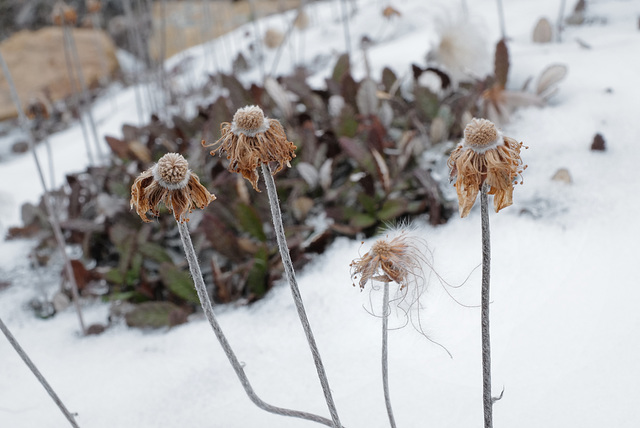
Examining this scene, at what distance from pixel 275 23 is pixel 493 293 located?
467cm

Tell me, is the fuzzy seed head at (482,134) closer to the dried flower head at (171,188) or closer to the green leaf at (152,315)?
the dried flower head at (171,188)

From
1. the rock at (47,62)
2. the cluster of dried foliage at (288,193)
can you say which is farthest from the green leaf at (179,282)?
the rock at (47,62)

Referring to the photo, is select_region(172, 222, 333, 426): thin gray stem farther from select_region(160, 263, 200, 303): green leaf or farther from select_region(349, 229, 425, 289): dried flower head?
select_region(160, 263, 200, 303): green leaf

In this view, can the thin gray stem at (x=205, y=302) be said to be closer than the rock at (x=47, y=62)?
Yes

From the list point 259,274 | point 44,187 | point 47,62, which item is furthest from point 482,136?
point 47,62

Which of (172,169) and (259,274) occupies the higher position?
(172,169)

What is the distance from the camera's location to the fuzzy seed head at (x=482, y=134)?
748mm

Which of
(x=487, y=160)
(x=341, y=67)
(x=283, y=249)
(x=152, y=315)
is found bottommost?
(x=152, y=315)

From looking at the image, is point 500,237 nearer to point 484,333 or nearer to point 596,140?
point 596,140

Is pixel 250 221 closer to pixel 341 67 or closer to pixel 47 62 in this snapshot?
pixel 341 67

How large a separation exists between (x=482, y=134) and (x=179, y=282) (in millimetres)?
1304

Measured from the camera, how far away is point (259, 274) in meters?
1.82

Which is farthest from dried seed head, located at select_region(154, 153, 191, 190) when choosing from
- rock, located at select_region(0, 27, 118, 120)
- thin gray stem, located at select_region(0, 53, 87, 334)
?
rock, located at select_region(0, 27, 118, 120)

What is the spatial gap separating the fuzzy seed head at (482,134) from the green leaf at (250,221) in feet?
4.19
